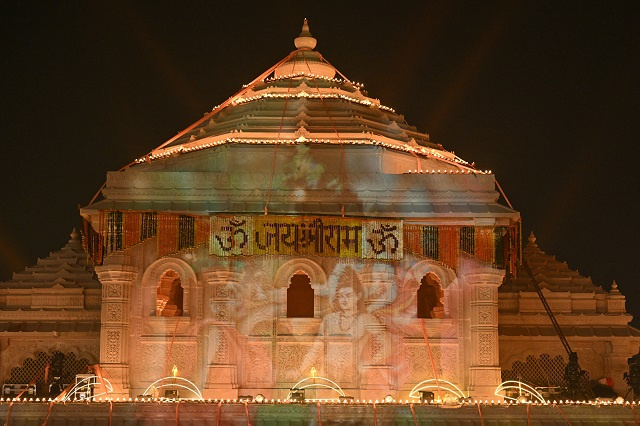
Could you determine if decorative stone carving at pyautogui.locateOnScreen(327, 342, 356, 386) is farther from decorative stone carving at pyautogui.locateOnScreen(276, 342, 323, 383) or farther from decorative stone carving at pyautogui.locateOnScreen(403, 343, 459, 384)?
decorative stone carving at pyautogui.locateOnScreen(403, 343, 459, 384)

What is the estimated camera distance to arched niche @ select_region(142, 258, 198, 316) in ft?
115

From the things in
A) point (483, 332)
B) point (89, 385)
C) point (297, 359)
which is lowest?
point (89, 385)

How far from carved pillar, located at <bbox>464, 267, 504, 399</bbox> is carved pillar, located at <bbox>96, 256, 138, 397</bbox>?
8.84 m

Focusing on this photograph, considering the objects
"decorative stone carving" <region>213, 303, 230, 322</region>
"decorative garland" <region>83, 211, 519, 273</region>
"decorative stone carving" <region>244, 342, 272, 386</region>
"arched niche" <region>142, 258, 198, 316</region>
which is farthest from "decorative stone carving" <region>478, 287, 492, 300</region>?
"arched niche" <region>142, 258, 198, 316</region>

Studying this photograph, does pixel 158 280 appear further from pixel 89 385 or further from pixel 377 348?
pixel 377 348

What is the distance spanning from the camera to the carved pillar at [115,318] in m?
34.4

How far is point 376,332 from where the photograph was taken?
3456 cm

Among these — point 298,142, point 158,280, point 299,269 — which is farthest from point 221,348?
point 298,142

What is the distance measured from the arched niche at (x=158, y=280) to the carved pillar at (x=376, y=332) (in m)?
4.44

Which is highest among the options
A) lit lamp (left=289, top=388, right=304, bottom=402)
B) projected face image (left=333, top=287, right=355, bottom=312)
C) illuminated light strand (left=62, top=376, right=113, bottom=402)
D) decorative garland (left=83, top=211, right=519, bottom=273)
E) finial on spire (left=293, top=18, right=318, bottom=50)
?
finial on spire (left=293, top=18, right=318, bottom=50)

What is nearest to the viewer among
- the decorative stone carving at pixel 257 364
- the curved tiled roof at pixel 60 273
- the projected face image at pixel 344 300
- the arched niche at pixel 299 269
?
the decorative stone carving at pixel 257 364

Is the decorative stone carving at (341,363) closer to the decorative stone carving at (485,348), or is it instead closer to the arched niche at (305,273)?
the arched niche at (305,273)

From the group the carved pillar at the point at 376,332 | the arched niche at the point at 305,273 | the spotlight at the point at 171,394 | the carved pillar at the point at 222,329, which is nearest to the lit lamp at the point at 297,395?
the carved pillar at the point at 222,329

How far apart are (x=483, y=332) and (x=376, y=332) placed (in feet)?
8.99
